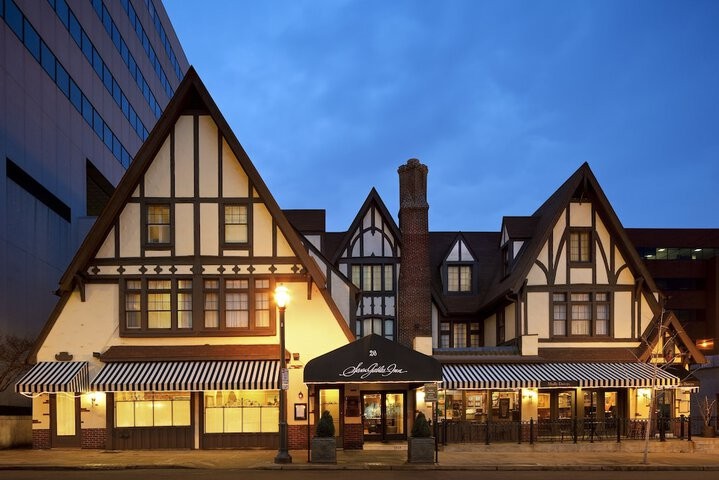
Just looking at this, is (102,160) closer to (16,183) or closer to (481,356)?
(16,183)

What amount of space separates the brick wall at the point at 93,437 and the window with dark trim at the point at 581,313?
1927 centimetres

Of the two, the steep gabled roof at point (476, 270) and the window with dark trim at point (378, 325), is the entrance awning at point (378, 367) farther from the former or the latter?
the window with dark trim at point (378, 325)

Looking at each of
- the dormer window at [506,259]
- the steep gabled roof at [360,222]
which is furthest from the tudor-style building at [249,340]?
the steep gabled roof at [360,222]

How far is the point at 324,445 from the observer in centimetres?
2145

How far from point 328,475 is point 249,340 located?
833 cm

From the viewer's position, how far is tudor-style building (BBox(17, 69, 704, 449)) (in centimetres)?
2488

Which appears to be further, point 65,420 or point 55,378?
point 65,420

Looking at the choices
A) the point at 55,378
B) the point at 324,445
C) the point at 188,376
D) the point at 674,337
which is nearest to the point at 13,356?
the point at 55,378

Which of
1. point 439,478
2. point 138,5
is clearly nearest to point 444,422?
point 439,478

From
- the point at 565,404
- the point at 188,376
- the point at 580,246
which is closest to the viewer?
the point at 188,376

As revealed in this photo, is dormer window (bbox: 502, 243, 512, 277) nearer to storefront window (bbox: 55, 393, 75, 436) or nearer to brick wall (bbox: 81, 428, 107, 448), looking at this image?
brick wall (bbox: 81, 428, 107, 448)

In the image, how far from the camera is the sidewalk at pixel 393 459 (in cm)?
2075

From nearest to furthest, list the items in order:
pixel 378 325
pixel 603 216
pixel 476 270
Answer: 1. pixel 603 216
2. pixel 476 270
3. pixel 378 325

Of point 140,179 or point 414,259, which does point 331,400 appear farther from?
point 140,179
